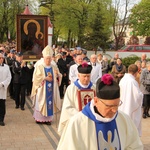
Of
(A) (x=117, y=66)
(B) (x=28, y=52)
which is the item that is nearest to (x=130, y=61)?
(A) (x=117, y=66)

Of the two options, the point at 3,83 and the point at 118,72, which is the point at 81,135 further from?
the point at 118,72

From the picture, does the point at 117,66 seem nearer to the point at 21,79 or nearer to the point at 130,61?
the point at 21,79

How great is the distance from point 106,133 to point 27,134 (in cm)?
481

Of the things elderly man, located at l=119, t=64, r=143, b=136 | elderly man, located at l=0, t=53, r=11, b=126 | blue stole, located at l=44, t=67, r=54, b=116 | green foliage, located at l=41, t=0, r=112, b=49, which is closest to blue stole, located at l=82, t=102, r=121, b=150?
elderly man, located at l=119, t=64, r=143, b=136

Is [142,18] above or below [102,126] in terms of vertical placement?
above

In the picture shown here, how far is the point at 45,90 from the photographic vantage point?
8773mm

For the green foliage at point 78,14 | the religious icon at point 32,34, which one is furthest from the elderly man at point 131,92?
the green foliage at point 78,14

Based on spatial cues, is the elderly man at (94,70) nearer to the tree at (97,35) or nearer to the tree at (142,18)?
the tree at (97,35)

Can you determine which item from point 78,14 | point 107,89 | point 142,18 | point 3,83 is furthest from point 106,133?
point 78,14

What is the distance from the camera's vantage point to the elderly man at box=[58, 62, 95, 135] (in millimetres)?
5107

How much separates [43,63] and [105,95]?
5.82m

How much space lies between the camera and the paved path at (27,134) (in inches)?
269

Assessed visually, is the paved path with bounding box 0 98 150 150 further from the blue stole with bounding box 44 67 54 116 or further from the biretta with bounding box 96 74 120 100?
the biretta with bounding box 96 74 120 100

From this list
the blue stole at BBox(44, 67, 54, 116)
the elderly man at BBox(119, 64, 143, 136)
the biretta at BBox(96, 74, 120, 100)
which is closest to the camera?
the biretta at BBox(96, 74, 120, 100)
